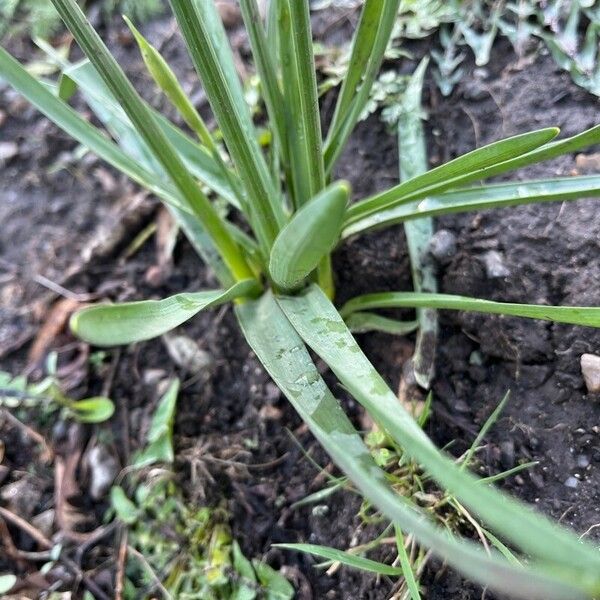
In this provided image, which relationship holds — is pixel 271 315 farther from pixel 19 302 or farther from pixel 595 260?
pixel 19 302

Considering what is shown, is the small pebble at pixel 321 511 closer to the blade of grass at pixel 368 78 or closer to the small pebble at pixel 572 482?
the small pebble at pixel 572 482

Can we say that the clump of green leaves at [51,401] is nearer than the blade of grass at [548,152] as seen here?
No

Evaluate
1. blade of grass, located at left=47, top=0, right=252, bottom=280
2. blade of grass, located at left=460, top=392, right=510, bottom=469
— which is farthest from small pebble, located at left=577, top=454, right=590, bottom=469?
blade of grass, located at left=47, top=0, right=252, bottom=280

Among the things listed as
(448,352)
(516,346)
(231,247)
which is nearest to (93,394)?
(231,247)

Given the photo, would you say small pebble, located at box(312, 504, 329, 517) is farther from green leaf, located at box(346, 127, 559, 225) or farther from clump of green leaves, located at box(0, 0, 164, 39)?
clump of green leaves, located at box(0, 0, 164, 39)

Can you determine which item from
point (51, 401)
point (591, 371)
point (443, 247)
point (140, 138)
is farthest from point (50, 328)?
point (591, 371)

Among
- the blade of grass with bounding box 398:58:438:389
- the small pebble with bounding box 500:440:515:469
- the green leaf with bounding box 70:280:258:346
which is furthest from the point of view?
the blade of grass with bounding box 398:58:438:389

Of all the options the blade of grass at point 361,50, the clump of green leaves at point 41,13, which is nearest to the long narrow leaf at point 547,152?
the blade of grass at point 361,50
